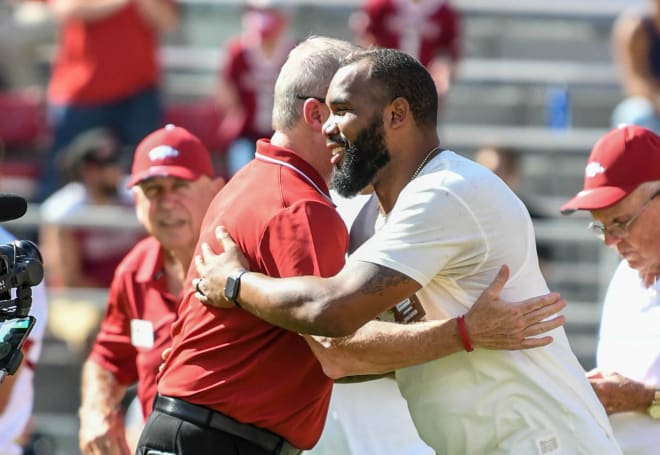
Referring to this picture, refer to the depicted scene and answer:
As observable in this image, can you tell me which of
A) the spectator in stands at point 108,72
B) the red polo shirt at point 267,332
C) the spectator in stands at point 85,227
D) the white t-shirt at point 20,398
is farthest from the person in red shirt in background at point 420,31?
the red polo shirt at point 267,332

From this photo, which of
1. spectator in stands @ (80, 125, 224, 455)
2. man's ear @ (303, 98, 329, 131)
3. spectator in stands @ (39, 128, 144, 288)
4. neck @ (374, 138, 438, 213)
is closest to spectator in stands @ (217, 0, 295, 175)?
spectator in stands @ (39, 128, 144, 288)

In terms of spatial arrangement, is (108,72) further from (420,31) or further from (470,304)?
(470,304)

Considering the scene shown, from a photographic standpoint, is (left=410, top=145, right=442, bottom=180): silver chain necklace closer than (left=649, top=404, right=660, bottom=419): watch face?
Yes

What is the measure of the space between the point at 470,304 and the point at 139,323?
1780 millimetres

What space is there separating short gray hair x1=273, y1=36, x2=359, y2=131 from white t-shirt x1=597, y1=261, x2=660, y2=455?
1.36 meters

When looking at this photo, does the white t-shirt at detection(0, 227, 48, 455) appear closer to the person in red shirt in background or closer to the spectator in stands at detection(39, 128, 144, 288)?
the spectator in stands at detection(39, 128, 144, 288)

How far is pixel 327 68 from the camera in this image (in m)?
4.34

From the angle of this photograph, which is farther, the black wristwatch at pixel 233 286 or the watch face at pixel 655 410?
the watch face at pixel 655 410

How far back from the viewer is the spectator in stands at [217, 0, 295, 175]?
951 cm

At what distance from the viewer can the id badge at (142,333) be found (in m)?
5.28

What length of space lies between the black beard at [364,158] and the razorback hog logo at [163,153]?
1565 mm

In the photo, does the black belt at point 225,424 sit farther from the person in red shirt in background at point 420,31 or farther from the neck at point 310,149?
the person in red shirt in background at point 420,31

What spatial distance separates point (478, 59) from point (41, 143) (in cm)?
357

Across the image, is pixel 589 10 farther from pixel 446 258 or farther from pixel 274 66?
pixel 446 258
